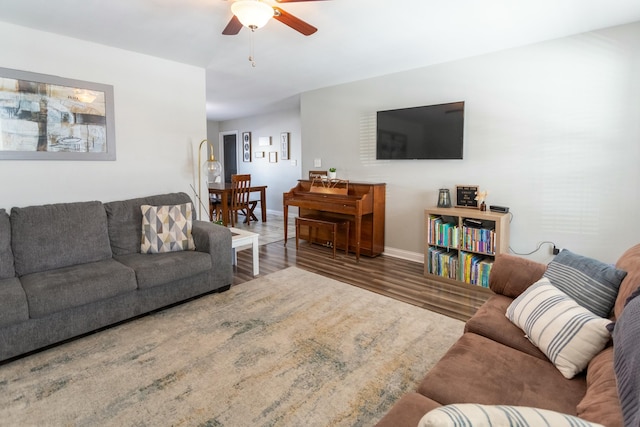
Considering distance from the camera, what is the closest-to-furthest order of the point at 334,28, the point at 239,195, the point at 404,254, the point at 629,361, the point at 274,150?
the point at 629,361 < the point at 334,28 < the point at 404,254 < the point at 239,195 < the point at 274,150

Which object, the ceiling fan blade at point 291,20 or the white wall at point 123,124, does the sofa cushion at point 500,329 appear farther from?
the white wall at point 123,124

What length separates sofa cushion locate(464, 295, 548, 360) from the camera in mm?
1512

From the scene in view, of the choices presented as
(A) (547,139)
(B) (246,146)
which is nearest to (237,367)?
(A) (547,139)

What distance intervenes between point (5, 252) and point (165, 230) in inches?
41.6

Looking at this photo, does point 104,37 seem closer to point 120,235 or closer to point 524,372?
point 120,235

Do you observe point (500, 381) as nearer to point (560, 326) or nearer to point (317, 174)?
point (560, 326)

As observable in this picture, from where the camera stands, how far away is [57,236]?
2.62 m

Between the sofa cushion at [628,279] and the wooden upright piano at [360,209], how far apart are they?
269 cm

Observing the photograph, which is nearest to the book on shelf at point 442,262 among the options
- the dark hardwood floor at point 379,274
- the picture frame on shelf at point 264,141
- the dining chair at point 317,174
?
the dark hardwood floor at point 379,274

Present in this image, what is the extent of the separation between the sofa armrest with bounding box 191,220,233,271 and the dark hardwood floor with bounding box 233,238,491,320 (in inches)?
16.8

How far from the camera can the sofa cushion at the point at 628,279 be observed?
133 cm

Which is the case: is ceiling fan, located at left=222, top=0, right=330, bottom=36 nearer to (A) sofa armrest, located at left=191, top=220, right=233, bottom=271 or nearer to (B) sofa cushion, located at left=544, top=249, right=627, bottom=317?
(A) sofa armrest, located at left=191, top=220, right=233, bottom=271

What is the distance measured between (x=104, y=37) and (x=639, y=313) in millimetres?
3965

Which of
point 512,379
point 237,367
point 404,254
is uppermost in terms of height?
point 512,379
